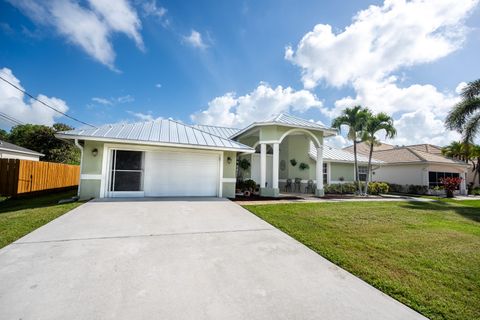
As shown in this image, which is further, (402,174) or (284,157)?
(402,174)

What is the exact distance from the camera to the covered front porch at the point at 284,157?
12.2m

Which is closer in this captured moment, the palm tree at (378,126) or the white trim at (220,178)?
the white trim at (220,178)

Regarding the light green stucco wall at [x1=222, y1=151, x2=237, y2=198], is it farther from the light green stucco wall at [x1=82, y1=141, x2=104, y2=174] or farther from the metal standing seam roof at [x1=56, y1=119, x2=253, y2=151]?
the light green stucco wall at [x1=82, y1=141, x2=104, y2=174]

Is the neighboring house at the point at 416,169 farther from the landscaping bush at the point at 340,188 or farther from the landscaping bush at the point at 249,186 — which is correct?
the landscaping bush at the point at 249,186

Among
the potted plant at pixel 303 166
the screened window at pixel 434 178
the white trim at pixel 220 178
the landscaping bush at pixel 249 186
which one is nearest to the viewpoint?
the white trim at pixel 220 178

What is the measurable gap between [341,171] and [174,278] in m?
18.0

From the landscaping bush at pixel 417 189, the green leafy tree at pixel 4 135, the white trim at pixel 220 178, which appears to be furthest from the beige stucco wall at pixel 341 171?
the green leafy tree at pixel 4 135

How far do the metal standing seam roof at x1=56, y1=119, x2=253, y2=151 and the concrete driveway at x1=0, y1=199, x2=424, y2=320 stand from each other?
497cm

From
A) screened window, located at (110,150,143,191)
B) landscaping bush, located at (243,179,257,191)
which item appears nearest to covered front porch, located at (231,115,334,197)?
landscaping bush, located at (243,179,257,191)

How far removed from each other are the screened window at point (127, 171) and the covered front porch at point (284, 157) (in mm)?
6364

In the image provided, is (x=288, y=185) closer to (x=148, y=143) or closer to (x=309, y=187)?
(x=309, y=187)

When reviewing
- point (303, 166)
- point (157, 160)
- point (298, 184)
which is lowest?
point (298, 184)

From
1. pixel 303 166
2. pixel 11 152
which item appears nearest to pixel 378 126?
pixel 303 166

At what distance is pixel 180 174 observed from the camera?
10.5m
